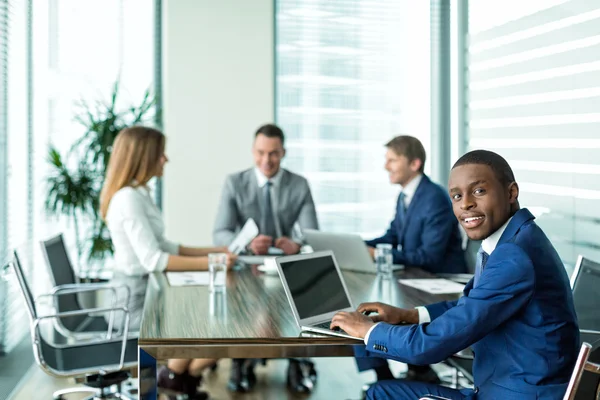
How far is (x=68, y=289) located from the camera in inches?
146

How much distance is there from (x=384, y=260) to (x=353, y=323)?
4.52ft

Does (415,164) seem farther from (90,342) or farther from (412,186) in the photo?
(90,342)

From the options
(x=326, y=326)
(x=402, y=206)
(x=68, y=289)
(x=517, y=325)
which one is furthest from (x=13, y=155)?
(x=517, y=325)

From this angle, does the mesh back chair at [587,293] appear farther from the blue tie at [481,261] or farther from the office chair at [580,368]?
the office chair at [580,368]

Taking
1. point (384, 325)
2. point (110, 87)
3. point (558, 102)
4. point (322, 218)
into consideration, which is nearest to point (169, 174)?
point (110, 87)

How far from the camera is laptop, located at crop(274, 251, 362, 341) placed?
255cm

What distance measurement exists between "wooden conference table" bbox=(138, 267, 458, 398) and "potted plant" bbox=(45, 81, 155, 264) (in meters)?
2.16

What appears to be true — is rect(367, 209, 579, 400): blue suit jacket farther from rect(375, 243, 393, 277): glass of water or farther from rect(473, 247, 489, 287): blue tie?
rect(375, 243, 393, 277): glass of water

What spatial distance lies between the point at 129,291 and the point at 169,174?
2536 mm

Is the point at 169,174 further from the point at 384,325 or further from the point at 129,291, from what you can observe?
the point at 384,325

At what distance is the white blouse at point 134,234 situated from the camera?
12.8 feet

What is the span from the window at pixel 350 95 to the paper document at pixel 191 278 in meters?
2.82

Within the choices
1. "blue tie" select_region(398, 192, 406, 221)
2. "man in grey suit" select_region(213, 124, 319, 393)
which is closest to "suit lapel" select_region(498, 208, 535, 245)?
"blue tie" select_region(398, 192, 406, 221)

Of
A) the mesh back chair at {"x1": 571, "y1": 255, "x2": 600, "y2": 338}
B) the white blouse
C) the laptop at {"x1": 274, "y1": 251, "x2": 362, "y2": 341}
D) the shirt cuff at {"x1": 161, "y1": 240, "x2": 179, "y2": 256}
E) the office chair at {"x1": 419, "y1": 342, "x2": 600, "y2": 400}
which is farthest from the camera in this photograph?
the shirt cuff at {"x1": 161, "y1": 240, "x2": 179, "y2": 256}
